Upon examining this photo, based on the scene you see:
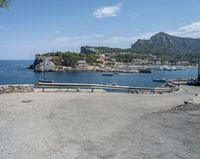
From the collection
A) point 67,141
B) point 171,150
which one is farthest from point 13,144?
point 171,150

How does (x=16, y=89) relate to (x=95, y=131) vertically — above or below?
above

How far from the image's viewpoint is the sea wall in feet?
76.9

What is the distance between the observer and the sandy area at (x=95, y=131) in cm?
947

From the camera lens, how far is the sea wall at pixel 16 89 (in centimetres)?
2344

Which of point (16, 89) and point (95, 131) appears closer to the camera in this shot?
point (95, 131)

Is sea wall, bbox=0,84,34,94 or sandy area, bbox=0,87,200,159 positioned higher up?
sea wall, bbox=0,84,34,94

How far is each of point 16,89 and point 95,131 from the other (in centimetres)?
1327

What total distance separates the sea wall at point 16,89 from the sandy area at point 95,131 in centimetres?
535

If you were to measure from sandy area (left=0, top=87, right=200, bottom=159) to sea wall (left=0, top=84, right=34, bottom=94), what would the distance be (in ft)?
17.5

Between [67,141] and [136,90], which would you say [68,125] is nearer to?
[67,141]

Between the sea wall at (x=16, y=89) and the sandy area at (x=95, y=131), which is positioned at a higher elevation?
the sea wall at (x=16, y=89)

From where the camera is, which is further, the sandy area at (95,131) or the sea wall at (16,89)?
the sea wall at (16,89)

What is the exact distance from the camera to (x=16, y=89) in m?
24.0

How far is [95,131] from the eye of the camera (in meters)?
12.1
